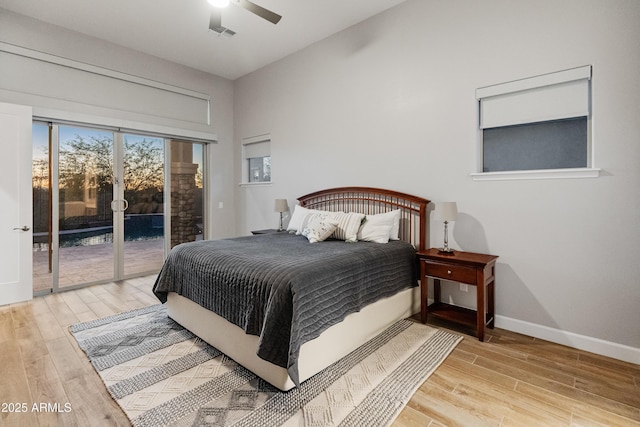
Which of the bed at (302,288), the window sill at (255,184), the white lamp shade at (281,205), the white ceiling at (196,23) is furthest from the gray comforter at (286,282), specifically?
the white ceiling at (196,23)

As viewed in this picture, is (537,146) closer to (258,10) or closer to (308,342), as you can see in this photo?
(308,342)

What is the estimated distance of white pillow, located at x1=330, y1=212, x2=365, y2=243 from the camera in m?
3.21

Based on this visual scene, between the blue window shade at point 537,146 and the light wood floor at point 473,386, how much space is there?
59.5 inches

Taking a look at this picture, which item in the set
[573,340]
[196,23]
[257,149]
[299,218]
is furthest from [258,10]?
[573,340]

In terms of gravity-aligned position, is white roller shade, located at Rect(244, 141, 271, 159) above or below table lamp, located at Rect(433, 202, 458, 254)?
above

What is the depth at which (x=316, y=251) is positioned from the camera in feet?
8.71

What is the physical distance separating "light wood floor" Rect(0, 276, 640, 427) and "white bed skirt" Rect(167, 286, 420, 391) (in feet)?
1.93

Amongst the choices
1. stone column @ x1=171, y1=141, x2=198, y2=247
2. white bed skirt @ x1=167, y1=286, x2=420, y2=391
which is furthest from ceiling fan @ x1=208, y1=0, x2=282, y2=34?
stone column @ x1=171, y1=141, x2=198, y2=247

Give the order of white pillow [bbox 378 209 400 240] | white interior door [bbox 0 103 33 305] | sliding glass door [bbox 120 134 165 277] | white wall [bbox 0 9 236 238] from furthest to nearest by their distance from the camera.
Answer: sliding glass door [bbox 120 134 165 277], white wall [bbox 0 9 236 238], white interior door [bbox 0 103 33 305], white pillow [bbox 378 209 400 240]

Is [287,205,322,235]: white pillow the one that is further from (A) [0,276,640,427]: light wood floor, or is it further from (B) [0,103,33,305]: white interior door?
(B) [0,103,33,305]: white interior door

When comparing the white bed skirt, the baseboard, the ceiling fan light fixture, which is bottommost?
the baseboard

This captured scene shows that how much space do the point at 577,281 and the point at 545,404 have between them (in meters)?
1.17

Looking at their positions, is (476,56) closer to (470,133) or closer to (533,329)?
(470,133)

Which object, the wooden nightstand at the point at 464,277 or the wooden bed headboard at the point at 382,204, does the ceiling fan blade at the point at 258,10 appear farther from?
the wooden nightstand at the point at 464,277
